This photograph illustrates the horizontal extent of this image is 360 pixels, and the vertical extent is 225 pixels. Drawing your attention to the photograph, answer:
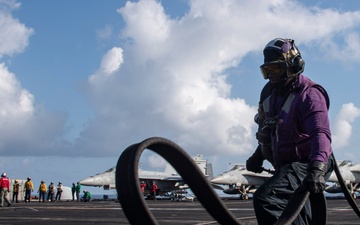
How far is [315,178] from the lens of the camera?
3947 millimetres

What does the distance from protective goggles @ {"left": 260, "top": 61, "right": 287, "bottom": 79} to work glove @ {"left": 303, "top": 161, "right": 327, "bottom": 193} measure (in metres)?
0.96

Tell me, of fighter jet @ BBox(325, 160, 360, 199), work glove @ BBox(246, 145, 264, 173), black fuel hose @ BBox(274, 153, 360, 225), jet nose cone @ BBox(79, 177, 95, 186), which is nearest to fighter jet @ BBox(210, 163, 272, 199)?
fighter jet @ BBox(325, 160, 360, 199)

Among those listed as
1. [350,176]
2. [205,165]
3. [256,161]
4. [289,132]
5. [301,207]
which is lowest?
[301,207]

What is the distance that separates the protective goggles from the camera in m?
4.65

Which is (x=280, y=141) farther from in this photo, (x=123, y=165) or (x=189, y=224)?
(x=189, y=224)

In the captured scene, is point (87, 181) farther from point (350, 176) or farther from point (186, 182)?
point (186, 182)

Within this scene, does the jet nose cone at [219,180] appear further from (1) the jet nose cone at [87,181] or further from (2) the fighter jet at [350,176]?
(1) the jet nose cone at [87,181]

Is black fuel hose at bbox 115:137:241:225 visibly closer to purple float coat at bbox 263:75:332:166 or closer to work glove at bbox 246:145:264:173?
purple float coat at bbox 263:75:332:166

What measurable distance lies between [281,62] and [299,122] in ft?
1.70

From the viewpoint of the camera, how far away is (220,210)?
396 cm

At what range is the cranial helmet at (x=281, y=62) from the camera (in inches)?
183

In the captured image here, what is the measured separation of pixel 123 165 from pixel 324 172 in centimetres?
171

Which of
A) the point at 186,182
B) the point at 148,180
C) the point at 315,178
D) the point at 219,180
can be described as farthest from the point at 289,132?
the point at 148,180

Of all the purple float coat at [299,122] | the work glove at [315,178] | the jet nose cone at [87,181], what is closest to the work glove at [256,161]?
the purple float coat at [299,122]
